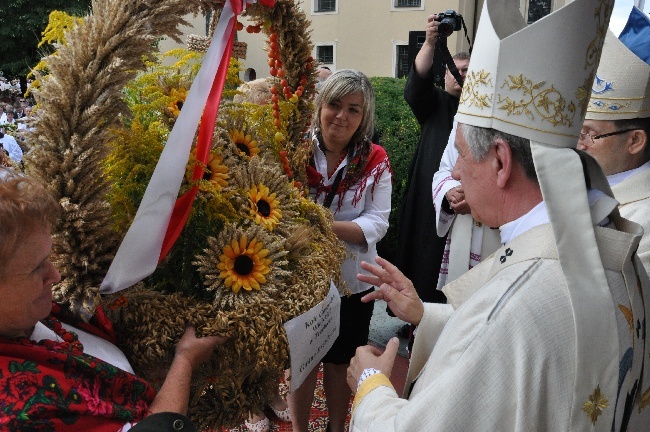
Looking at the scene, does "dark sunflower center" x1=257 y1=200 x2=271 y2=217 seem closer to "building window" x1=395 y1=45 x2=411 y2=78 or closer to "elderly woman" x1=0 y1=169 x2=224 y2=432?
"elderly woman" x1=0 y1=169 x2=224 y2=432

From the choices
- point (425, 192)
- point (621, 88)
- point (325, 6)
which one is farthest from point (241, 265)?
point (325, 6)

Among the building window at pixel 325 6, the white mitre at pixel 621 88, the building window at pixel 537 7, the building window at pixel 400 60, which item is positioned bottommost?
the building window at pixel 400 60

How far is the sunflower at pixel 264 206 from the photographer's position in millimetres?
1815

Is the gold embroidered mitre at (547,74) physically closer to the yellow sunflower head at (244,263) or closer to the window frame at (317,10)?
the yellow sunflower head at (244,263)

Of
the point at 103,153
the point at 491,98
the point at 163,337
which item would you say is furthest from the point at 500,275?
the point at 103,153

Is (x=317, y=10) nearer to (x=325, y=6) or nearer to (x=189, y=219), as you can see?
(x=325, y=6)

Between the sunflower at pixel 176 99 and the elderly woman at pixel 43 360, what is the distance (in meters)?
0.55

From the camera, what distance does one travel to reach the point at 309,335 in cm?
176

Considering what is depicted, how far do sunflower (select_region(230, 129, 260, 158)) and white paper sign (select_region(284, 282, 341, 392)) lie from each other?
20.4 inches

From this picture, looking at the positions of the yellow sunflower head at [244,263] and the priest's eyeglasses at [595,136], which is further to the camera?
the priest's eyeglasses at [595,136]

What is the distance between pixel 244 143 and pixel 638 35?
1.74 meters

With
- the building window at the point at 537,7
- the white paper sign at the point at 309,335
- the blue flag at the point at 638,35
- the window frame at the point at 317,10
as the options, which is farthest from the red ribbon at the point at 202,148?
the window frame at the point at 317,10

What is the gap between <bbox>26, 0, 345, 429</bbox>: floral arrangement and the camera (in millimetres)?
1418

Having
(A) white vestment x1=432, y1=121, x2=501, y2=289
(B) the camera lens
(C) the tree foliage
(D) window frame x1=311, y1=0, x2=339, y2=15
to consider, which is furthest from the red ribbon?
(D) window frame x1=311, y1=0, x2=339, y2=15
